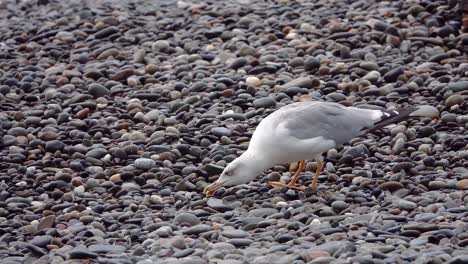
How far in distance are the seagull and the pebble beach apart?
19 cm

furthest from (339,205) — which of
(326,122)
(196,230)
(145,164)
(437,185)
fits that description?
(145,164)

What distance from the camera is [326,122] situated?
7242 mm

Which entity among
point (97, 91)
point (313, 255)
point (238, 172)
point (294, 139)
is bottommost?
point (97, 91)

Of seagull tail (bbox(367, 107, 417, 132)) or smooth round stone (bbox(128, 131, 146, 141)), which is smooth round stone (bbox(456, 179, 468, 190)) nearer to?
seagull tail (bbox(367, 107, 417, 132))

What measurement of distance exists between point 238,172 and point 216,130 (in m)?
1.26

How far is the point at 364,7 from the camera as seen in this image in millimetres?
11594

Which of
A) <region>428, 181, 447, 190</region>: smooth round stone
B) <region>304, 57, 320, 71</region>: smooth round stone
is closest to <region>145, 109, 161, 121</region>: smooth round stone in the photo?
<region>304, 57, 320, 71</region>: smooth round stone

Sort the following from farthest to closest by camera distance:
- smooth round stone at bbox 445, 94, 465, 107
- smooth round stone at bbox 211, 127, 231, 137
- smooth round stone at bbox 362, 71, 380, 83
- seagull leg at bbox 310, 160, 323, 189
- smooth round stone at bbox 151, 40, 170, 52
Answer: smooth round stone at bbox 151, 40, 170, 52
smooth round stone at bbox 362, 71, 380, 83
smooth round stone at bbox 445, 94, 465, 107
smooth round stone at bbox 211, 127, 231, 137
seagull leg at bbox 310, 160, 323, 189

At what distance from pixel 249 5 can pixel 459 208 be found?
6001 mm

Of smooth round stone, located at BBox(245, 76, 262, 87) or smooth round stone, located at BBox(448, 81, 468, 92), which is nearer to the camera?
smooth round stone, located at BBox(448, 81, 468, 92)

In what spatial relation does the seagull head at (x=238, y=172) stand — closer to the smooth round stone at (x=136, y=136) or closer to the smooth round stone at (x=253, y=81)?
the smooth round stone at (x=136, y=136)

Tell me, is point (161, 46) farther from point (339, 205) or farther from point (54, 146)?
point (339, 205)

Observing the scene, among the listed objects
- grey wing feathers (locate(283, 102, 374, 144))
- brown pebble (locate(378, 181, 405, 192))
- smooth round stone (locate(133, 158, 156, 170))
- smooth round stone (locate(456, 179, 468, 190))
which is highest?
grey wing feathers (locate(283, 102, 374, 144))

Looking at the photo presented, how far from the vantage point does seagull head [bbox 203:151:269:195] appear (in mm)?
7188
